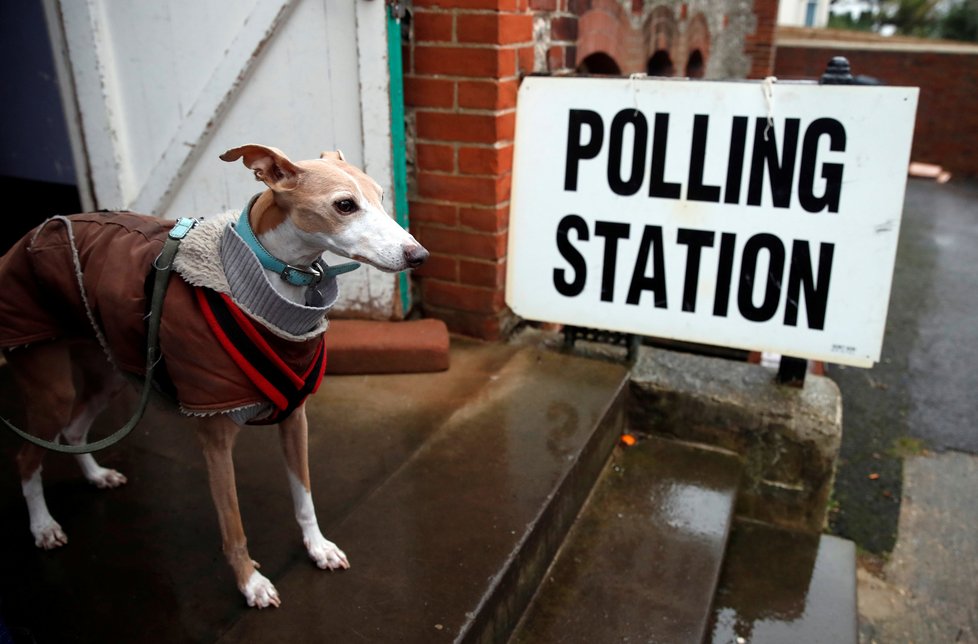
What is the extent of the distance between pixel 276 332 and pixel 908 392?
13.9ft

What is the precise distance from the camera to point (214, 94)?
11.3 feet

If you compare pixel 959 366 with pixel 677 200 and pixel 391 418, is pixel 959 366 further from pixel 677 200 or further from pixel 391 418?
pixel 391 418

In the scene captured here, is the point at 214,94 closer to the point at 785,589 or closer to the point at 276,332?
the point at 276,332

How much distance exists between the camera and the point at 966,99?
1189 cm

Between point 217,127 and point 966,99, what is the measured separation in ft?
40.4

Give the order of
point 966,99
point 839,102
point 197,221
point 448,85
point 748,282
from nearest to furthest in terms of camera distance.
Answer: point 197,221, point 839,102, point 748,282, point 448,85, point 966,99

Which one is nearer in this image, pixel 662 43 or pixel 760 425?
pixel 760 425

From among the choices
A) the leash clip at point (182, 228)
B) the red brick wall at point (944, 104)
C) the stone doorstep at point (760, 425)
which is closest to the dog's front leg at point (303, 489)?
the leash clip at point (182, 228)

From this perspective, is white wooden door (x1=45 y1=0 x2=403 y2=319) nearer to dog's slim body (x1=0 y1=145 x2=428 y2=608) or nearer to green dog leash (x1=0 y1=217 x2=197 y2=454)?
dog's slim body (x1=0 y1=145 x2=428 y2=608)

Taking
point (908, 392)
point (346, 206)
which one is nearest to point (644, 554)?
point (346, 206)

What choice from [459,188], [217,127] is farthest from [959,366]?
[217,127]

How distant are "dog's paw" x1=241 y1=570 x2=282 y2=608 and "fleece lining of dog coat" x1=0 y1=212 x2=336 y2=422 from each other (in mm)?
472

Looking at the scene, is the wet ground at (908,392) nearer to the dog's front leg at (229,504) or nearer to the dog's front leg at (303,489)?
the dog's front leg at (303,489)

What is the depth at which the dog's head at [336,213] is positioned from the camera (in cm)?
175
